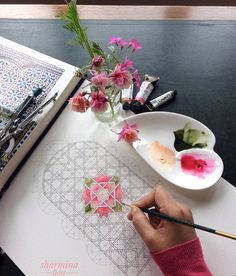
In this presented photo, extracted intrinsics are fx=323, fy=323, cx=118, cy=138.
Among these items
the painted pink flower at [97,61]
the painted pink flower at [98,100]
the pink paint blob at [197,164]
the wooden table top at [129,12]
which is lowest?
the pink paint blob at [197,164]

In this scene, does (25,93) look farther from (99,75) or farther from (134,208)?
(134,208)

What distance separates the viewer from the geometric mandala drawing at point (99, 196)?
582 millimetres

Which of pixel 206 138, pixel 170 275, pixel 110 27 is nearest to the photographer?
pixel 170 275

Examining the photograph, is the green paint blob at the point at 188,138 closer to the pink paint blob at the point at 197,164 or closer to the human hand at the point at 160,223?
the pink paint blob at the point at 197,164

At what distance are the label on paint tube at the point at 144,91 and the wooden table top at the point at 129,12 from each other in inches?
9.9

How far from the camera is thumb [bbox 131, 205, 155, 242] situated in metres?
0.56

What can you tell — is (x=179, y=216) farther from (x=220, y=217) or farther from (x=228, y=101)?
(x=228, y=101)

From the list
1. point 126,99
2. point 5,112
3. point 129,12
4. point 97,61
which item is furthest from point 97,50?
point 129,12

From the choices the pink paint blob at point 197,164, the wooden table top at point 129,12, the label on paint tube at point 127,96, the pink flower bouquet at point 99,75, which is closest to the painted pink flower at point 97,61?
the pink flower bouquet at point 99,75

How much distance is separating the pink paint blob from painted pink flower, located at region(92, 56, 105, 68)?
249mm

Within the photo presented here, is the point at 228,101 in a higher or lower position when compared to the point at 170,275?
higher

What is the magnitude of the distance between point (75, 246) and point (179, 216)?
0.20 m

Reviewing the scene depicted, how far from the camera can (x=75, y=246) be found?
59 centimetres
